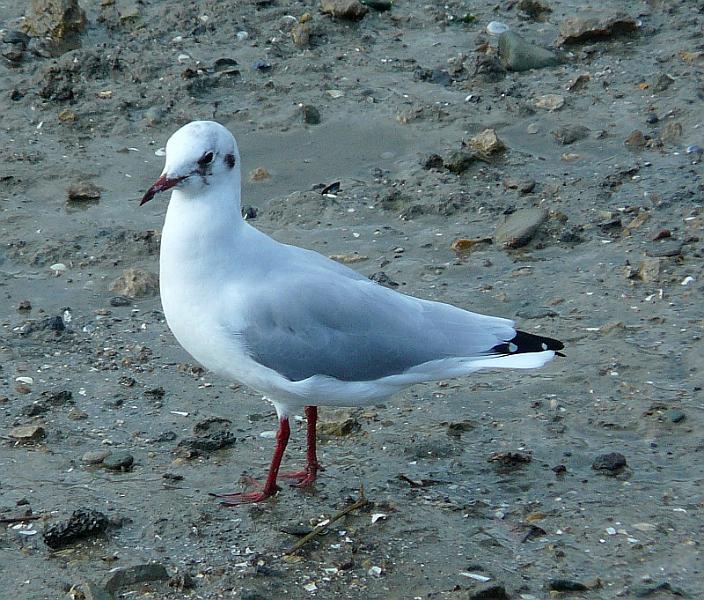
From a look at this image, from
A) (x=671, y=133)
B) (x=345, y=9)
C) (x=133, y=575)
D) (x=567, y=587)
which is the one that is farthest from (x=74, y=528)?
(x=345, y=9)

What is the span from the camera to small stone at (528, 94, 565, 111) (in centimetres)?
809

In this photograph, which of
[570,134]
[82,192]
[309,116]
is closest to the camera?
[82,192]

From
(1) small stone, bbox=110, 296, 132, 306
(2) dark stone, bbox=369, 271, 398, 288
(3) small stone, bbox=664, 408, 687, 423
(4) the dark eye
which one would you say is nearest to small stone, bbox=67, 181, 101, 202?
(1) small stone, bbox=110, 296, 132, 306

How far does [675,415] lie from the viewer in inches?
207

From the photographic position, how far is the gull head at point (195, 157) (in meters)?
4.59

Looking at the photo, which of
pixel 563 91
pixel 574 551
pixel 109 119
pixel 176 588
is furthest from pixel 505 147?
pixel 176 588

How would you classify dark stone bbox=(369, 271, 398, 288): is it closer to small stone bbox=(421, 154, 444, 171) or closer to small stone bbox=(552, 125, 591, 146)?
small stone bbox=(421, 154, 444, 171)

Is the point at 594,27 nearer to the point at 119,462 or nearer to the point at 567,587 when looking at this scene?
the point at 119,462

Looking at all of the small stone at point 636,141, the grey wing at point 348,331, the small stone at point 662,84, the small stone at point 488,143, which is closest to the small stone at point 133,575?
the grey wing at point 348,331

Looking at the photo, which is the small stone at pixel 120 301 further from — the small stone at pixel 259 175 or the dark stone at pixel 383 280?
the small stone at pixel 259 175

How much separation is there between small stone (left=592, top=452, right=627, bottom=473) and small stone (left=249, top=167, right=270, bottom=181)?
130 inches

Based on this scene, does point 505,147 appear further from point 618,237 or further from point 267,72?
point 267,72

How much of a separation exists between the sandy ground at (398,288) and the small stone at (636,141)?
0.01m

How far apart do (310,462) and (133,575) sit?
3.36 ft
